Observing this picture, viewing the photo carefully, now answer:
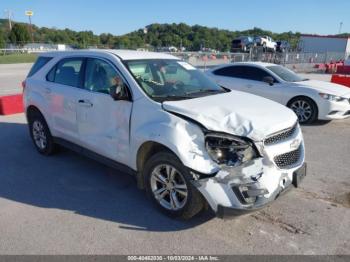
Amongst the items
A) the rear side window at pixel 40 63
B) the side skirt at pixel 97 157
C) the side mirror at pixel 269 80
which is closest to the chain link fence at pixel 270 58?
the side mirror at pixel 269 80

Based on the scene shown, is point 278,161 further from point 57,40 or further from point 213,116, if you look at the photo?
point 57,40

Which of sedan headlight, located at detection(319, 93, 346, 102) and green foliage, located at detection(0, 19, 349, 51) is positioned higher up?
green foliage, located at detection(0, 19, 349, 51)

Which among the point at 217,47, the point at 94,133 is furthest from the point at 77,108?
the point at 217,47

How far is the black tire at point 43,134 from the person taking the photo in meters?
5.65

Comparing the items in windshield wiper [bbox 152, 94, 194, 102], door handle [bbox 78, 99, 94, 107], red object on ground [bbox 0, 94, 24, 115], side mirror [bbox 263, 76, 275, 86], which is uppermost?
windshield wiper [bbox 152, 94, 194, 102]

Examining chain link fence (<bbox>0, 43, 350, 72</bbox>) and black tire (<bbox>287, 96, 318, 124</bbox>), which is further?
chain link fence (<bbox>0, 43, 350, 72</bbox>)

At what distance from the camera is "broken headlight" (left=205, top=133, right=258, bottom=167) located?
10.8 ft

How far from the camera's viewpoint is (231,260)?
3.09m

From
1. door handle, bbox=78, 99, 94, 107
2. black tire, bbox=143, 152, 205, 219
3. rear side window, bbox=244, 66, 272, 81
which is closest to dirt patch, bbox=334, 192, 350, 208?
black tire, bbox=143, 152, 205, 219

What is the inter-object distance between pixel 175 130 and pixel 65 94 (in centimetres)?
227

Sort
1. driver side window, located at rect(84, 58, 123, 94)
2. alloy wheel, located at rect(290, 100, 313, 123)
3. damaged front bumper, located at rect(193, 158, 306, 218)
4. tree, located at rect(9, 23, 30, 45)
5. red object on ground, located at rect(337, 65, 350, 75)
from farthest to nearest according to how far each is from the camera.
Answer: tree, located at rect(9, 23, 30, 45), red object on ground, located at rect(337, 65, 350, 75), alloy wheel, located at rect(290, 100, 313, 123), driver side window, located at rect(84, 58, 123, 94), damaged front bumper, located at rect(193, 158, 306, 218)

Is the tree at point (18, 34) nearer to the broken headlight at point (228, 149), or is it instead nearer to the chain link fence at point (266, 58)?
the chain link fence at point (266, 58)

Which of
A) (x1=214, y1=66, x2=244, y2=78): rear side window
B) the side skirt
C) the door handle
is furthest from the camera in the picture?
(x1=214, y1=66, x2=244, y2=78): rear side window

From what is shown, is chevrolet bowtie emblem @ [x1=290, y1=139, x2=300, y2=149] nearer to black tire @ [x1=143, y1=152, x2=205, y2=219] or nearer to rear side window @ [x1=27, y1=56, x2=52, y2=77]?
black tire @ [x1=143, y1=152, x2=205, y2=219]
